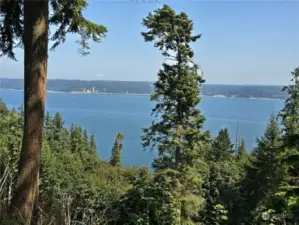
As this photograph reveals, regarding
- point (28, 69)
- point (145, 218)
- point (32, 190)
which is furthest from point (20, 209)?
point (145, 218)

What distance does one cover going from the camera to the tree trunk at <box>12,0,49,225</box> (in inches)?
121

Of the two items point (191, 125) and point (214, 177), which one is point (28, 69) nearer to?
point (191, 125)

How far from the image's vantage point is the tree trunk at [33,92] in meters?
3.08

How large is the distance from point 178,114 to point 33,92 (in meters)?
11.9

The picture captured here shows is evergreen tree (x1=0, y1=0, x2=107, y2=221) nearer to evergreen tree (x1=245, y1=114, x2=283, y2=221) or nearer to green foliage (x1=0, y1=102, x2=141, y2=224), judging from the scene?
green foliage (x1=0, y1=102, x2=141, y2=224)

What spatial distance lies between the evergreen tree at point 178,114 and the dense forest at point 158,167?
47mm

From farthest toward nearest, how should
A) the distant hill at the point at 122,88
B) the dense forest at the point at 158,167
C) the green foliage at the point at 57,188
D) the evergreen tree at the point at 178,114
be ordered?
the distant hill at the point at 122,88
the evergreen tree at the point at 178,114
the dense forest at the point at 158,167
the green foliage at the point at 57,188

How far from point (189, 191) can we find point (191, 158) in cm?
152

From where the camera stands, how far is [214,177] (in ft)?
71.3

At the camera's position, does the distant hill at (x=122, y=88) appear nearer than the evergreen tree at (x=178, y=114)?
No

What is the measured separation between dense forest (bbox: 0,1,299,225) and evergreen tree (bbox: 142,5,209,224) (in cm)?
5

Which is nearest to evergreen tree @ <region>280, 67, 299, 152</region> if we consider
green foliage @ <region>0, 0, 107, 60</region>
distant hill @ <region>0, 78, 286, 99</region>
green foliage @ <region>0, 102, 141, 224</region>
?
green foliage @ <region>0, 102, 141, 224</region>

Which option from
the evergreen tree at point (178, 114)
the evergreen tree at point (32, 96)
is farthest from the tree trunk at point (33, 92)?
the evergreen tree at point (178, 114)

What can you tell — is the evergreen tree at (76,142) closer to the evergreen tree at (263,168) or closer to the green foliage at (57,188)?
the evergreen tree at (263,168)
